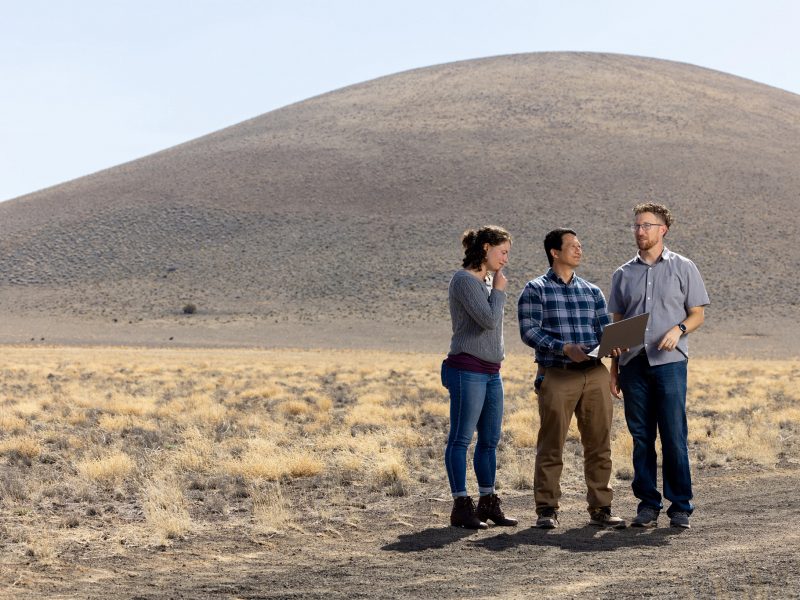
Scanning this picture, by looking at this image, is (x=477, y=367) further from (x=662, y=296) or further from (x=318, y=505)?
(x=318, y=505)

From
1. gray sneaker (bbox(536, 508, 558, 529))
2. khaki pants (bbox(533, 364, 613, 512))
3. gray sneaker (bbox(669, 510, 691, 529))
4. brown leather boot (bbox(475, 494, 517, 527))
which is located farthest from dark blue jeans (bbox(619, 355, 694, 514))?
brown leather boot (bbox(475, 494, 517, 527))

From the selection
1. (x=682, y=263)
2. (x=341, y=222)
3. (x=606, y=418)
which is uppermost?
(x=341, y=222)

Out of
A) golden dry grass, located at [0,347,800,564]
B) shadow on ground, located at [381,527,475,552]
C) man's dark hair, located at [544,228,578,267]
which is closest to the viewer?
shadow on ground, located at [381,527,475,552]

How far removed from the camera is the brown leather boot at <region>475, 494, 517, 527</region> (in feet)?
23.9

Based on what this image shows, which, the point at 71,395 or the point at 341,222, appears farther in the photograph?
the point at 341,222

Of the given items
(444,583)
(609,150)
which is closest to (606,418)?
(444,583)

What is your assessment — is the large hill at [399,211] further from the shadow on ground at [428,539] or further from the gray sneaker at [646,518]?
the shadow on ground at [428,539]

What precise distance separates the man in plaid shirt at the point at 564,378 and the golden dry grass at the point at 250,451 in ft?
5.00

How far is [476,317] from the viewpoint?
7016mm

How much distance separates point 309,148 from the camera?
298 ft

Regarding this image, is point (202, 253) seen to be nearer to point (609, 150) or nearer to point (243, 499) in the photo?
point (609, 150)

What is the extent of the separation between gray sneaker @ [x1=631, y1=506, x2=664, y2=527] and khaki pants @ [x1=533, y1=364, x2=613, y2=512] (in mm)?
221

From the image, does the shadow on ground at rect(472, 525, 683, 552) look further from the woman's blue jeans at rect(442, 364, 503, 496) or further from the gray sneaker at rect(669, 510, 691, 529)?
the woman's blue jeans at rect(442, 364, 503, 496)

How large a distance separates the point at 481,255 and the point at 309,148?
85.1m
